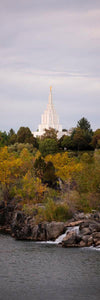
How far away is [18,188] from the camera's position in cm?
6303

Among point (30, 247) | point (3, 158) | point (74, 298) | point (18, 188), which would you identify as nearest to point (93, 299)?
point (74, 298)

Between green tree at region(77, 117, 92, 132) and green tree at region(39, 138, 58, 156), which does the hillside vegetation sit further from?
green tree at region(77, 117, 92, 132)

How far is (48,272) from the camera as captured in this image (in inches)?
1228

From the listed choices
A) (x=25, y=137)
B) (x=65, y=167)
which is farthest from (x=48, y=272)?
(x=25, y=137)

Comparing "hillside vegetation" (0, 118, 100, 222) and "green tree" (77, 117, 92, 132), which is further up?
"green tree" (77, 117, 92, 132)

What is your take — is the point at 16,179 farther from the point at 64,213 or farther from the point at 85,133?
the point at 85,133

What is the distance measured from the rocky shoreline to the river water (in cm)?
172

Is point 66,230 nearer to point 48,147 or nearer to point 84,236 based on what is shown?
point 84,236

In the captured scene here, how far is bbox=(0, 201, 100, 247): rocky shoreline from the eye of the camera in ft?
134

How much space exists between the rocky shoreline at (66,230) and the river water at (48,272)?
67.8 inches

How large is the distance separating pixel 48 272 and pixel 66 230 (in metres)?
13.1

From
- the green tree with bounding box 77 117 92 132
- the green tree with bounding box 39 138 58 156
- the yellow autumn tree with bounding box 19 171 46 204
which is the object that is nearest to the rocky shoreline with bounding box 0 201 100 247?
the yellow autumn tree with bounding box 19 171 46 204

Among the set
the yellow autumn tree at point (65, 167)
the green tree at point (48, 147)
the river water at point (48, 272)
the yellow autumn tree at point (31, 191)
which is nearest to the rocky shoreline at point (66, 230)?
the river water at point (48, 272)

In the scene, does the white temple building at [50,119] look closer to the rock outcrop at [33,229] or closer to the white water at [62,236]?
the rock outcrop at [33,229]
